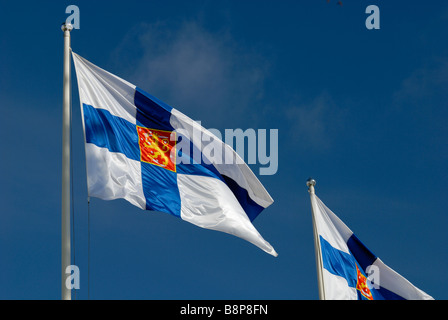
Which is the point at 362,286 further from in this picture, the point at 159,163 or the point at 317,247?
the point at 159,163

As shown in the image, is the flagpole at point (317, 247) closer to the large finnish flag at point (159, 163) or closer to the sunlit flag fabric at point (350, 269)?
the sunlit flag fabric at point (350, 269)

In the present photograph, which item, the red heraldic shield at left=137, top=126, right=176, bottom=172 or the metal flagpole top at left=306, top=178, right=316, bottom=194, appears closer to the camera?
the red heraldic shield at left=137, top=126, right=176, bottom=172

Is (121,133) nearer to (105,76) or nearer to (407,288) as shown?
(105,76)

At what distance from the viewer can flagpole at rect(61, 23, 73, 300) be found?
15430mm

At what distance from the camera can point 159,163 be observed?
19188mm

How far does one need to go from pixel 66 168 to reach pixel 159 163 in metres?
3.23

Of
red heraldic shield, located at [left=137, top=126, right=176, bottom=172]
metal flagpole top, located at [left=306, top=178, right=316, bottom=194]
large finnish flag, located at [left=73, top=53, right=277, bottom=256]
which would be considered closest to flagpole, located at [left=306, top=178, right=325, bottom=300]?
metal flagpole top, located at [left=306, top=178, right=316, bottom=194]

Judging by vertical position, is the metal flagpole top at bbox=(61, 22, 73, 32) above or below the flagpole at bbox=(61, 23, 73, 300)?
above

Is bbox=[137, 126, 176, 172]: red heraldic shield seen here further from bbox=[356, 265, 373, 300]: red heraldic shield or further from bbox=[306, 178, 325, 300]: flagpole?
bbox=[356, 265, 373, 300]: red heraldic shield

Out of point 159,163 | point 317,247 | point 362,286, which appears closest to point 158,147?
point 159,163

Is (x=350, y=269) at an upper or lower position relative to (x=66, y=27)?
lower

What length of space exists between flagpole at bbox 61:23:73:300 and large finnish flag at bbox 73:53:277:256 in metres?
0.57

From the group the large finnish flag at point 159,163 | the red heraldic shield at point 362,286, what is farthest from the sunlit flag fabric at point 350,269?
the large finnish flag at point 159,163
